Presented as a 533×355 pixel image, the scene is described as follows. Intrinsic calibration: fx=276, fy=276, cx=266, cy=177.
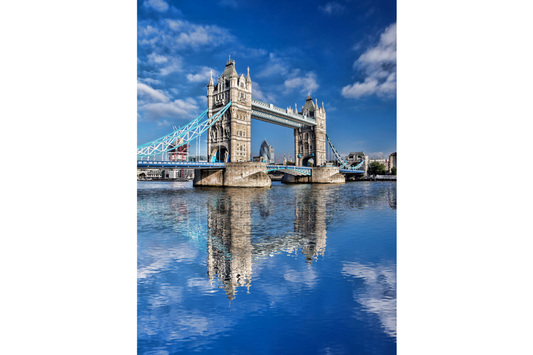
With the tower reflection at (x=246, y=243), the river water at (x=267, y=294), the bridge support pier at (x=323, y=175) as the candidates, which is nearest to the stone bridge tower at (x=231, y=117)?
the bridge support pier at (x=323, y=175)

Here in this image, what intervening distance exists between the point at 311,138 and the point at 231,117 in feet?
82.4

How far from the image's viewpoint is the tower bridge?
31.3 metres

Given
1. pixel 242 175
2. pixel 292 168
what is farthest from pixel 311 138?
pixel 242 175

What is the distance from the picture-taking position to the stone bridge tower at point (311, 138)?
57.2 m

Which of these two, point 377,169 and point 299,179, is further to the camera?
point 377,169

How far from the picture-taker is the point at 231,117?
37.5 meters

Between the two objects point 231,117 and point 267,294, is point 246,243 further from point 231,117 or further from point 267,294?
point 231,117

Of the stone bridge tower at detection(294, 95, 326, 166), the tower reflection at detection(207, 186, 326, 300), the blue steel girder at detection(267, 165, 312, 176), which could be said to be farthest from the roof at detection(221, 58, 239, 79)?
the tower reflection at detection(207, 186, 326, 300)

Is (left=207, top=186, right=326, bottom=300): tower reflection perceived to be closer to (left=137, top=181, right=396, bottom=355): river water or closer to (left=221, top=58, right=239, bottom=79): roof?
(left=137, top=181, right=396, bottom=355): river water
